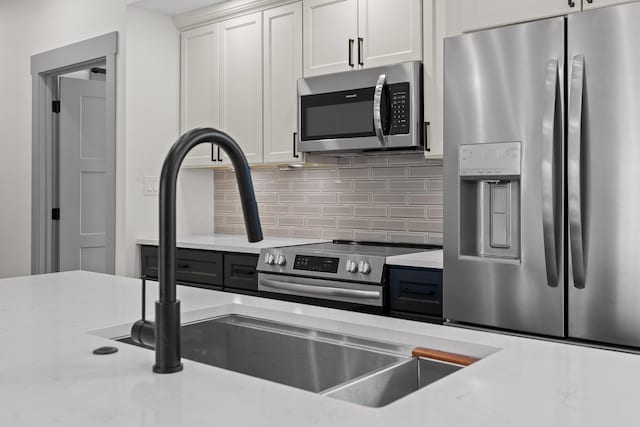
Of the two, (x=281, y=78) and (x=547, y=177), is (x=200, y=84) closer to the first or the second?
(x=281, y=78)

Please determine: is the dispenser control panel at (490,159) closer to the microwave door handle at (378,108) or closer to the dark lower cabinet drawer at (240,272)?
the microwave door handle at (378,108)

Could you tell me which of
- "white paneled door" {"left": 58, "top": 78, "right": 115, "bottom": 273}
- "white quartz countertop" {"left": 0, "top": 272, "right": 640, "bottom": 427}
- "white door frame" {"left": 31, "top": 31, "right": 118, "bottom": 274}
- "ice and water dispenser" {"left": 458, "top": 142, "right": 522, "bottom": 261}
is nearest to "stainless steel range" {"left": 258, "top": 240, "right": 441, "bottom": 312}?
"ice and water dispenser" {"left": 458, "top": 142, "right": 522, "bottom": 261}

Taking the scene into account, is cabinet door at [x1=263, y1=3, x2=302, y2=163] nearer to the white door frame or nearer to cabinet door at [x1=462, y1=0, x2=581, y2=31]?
cabinet door at [x1=462, y1=0, x2=581, y2=31]

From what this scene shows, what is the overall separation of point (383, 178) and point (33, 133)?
2814mm

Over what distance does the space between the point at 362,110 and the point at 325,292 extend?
3.18ft

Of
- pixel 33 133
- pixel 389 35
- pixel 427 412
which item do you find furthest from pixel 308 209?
pixel 427 412

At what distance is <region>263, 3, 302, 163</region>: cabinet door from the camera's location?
349 cm

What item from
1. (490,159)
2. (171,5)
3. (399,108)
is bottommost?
(490,159)

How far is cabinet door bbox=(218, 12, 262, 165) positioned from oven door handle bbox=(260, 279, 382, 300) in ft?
2.86

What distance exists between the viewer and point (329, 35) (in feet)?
10.9

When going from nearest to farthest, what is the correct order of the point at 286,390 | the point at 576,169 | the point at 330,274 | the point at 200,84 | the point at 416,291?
the point at 286,390 < the point at 576,169 < the point at 416,291 < the point at 330,274 < the point at 200,84

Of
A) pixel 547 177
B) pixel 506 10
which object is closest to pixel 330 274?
pixel 547 177

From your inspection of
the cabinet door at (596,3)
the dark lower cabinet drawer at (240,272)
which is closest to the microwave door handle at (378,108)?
the dark lower cabinet drawer at (240,272)

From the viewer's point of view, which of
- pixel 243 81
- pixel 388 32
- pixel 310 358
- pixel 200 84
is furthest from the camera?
pixel 200 84
